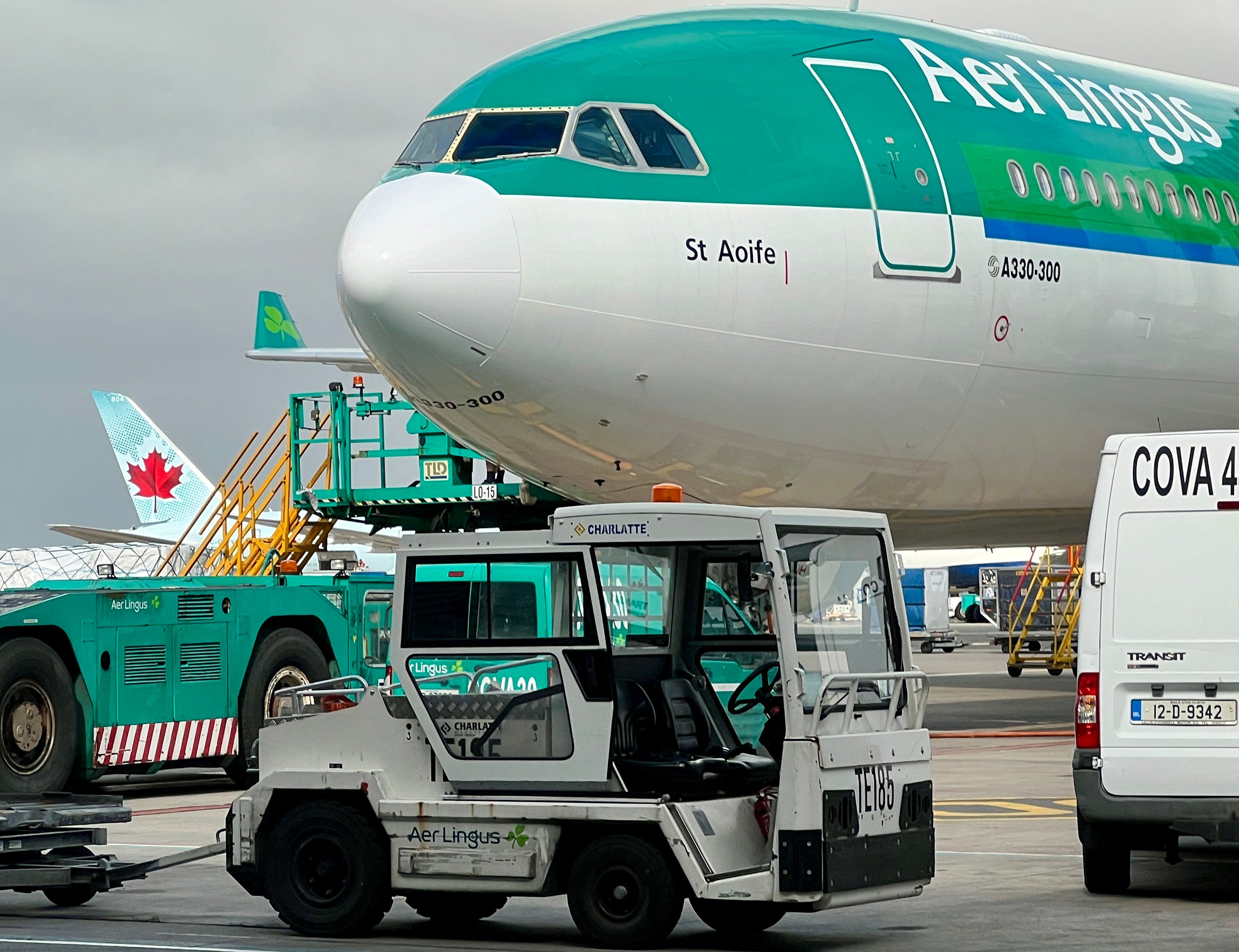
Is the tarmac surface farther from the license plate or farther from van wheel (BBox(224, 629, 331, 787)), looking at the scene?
van wheel (BBox(224, 629, 331, 787))

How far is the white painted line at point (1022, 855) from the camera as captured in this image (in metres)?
10.3

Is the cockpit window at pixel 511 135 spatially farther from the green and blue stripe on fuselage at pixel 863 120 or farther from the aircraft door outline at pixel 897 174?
the aircraft door outline at pixel 897 174

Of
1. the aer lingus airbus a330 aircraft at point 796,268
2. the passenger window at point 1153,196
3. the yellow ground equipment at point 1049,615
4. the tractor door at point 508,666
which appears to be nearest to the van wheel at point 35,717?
the aer lingus airbus a330 aircraft at point 796,268

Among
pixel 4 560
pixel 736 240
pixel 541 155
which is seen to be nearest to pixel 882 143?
pixel 736 240

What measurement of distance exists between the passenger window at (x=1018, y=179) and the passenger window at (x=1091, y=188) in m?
0.73

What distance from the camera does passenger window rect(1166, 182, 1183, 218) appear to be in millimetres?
15375

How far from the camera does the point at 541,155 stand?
40.4 feet

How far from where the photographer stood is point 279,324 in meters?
36.2

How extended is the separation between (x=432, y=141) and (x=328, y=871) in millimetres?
5966

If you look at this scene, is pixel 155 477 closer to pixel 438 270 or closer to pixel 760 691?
pixel 438 270

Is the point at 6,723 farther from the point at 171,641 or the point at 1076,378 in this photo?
the point at 1076,378

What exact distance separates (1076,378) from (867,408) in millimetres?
2086

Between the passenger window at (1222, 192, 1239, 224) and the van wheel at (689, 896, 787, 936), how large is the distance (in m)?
9.79

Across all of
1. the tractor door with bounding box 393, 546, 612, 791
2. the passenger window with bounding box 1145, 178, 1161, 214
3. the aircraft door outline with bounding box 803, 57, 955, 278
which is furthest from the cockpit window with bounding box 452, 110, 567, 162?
the passenger window with bounding box 1145, 178, 1161, 214
